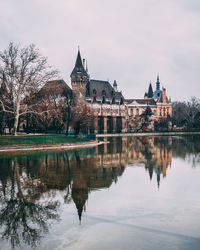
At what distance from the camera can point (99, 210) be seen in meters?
9.52

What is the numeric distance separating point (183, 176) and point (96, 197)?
246 inches

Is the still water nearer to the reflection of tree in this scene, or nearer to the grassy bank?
the reflection of tree

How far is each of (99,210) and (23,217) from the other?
240 cm

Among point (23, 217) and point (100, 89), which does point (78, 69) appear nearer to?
point (100, 89)

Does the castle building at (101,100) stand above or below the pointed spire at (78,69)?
below

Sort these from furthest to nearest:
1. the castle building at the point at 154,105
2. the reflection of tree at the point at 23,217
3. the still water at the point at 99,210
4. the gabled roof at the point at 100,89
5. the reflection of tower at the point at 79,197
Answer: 1. the castle building at the point at 154,105
2. the gabled roof at the point at 100,89
3. the reflection of tower at the point at 79,197
4. the reflection of tree at the point at 23,217
5. the still water at the point at 99,210

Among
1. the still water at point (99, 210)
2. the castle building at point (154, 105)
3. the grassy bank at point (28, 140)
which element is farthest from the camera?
the castle building at point (154, 105)

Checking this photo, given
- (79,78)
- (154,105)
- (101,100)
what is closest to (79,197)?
(79,78)

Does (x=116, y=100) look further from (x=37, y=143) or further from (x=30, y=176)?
(x=30, y=176)

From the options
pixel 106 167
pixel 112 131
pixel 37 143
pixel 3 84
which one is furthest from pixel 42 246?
pixel 112 131

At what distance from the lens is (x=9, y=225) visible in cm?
820

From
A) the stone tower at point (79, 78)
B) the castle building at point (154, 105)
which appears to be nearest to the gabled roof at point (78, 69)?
the stone tower at point (79, 78)

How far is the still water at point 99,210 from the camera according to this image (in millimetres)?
7152

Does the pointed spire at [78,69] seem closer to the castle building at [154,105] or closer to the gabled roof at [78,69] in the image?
the gabled roof at [78,69]
